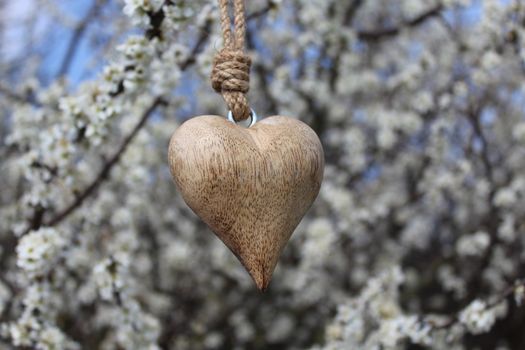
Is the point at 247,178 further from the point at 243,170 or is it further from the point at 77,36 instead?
the point at 77,36

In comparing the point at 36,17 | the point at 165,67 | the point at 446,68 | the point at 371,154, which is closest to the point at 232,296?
the point at 371,154

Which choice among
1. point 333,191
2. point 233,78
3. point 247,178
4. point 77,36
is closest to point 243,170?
point 247,178

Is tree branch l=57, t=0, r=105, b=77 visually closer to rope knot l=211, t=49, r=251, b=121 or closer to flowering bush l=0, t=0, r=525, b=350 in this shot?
flowering bush l=0, t=0, r=525, b=350

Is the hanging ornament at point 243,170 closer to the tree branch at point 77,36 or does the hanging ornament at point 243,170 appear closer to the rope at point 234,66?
the rope at point 234,66

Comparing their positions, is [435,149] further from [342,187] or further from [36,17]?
[36,17]

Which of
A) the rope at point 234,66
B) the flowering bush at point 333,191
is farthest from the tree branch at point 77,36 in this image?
the rope at point 234,66

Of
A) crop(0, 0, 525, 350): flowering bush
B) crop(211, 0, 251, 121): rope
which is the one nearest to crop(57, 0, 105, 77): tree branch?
crop(0, 0, 525, 350): flowering bush
